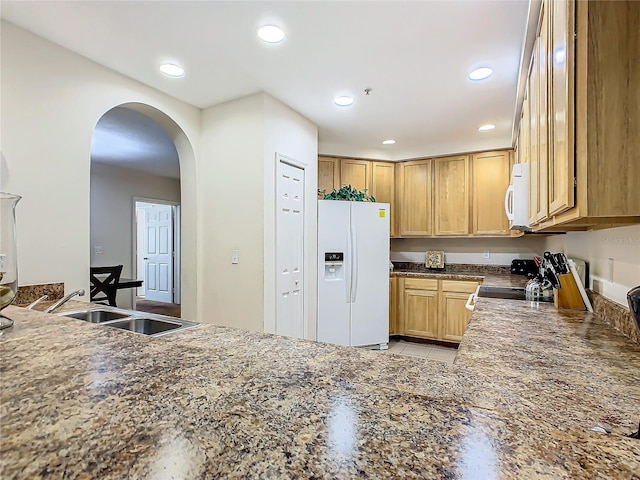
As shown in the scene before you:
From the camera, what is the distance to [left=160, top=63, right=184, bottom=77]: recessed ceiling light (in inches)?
94.4

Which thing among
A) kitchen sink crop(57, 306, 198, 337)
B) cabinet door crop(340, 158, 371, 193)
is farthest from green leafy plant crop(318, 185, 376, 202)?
kitchen sink crop(57, 306, 198, 337)

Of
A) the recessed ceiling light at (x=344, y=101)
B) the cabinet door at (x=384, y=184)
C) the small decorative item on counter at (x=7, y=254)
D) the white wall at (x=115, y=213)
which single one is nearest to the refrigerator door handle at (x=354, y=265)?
the cabinet door at (x=384, y=184)

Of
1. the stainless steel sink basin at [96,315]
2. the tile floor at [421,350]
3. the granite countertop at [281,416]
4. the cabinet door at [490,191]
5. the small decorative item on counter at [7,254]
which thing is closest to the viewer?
the granite countertop at [281,416]

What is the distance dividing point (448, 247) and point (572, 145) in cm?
389

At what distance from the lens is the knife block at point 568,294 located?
1.96 m

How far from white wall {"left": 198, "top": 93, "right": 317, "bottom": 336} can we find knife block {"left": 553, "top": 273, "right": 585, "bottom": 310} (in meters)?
2.05

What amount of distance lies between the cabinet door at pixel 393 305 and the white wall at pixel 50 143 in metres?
3.27

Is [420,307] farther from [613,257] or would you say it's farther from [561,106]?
[561,106]

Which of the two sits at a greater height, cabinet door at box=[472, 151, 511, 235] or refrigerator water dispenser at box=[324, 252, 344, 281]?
cabinet door at box=[472, 151, 511, 235]

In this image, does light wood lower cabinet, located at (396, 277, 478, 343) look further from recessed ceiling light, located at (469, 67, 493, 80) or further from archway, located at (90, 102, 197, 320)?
archway, located at (90, 102, 197, 320)

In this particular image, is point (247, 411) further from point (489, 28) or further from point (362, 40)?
point (489, 28)

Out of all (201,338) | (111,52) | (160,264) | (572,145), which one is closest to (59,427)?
(201,338)

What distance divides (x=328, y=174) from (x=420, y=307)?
2059mm

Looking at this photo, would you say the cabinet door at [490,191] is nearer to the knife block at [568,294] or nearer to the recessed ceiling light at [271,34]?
the knife block at [568,294]
